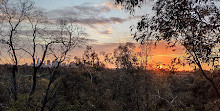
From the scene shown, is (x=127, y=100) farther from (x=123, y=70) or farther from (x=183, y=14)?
(x=183, y=14)

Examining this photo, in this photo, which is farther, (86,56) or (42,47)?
(86,56)

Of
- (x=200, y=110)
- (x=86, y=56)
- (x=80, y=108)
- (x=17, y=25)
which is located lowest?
(x=200, y=110)

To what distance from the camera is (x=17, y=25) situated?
685 inches

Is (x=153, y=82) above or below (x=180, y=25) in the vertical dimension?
below

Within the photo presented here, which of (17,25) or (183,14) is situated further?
(17,25)

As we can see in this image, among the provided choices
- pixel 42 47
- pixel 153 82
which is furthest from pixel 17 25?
pixel 153 82

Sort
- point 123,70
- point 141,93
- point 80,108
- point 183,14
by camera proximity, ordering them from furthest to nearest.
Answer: point 123,70, point 141,93, point 80,108, point 183,14

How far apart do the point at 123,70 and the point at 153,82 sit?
11.4 ft

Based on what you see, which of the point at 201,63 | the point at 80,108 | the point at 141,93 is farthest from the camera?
the point at 141,93

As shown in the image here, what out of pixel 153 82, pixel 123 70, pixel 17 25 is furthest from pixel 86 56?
pixel 17 25

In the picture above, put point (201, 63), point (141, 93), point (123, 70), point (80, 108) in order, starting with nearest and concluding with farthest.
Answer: point (201, 63), point (80, 108), point (141, 93), point (123, 70)

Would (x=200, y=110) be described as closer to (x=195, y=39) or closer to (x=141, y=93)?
(x=141, y=93)

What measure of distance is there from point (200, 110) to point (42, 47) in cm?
1663

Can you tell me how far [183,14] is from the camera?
6801 millimetres
